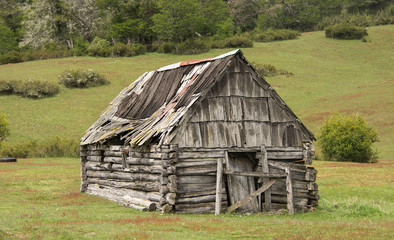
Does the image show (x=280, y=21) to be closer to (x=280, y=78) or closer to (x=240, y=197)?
(x=280, y=78)

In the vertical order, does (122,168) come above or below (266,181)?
above

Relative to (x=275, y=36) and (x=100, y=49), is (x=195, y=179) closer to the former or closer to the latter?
(x=100, y=49)

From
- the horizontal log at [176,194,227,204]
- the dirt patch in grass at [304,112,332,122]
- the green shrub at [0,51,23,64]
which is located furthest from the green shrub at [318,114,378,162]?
the green shrub at [0,51,23,64]

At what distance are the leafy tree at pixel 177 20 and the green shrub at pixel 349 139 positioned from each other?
51592 mm

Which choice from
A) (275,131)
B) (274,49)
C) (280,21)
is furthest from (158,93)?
(280,21)

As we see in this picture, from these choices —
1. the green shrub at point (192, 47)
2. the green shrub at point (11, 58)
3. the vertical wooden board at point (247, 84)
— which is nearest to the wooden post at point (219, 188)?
the vertical wooden board at point (247, 84)

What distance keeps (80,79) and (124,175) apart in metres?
45.7

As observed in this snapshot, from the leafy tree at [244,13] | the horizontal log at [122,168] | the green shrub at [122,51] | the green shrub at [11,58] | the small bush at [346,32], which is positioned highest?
the leafy tree at [244,13]

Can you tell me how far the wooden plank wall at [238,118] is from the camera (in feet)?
55.3

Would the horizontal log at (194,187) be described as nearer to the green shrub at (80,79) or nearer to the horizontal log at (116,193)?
the horizontal log at (116,193)

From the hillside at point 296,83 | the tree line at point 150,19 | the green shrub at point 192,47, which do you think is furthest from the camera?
the tree line at point 150,19

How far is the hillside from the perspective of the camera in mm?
49781

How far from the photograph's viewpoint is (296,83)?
65.9 m

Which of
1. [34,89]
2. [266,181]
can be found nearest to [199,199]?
[266,181]
